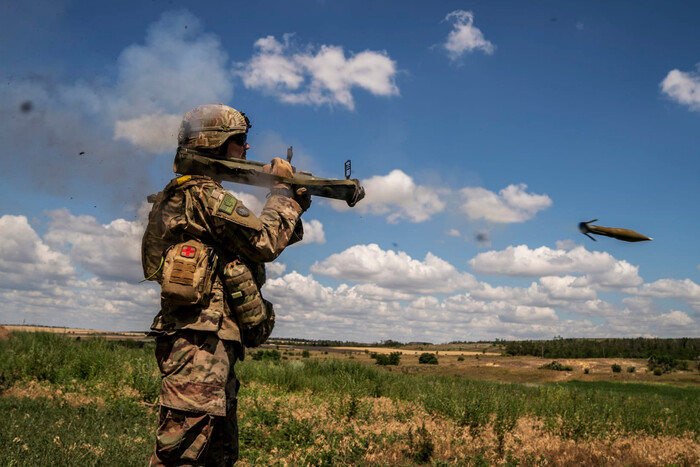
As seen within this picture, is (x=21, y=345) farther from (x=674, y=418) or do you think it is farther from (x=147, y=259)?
(x=674, y=418)

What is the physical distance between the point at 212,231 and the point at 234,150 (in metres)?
0.76

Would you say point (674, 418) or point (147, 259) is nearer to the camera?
point (147, 259)

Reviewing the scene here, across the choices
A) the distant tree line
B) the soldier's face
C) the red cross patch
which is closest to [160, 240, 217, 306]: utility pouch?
the red cross patch

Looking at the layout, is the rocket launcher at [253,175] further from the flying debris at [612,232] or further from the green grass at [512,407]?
the green grass at [512,407]

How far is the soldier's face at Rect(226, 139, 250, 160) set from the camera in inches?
143

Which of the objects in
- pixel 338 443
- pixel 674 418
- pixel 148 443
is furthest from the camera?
pixel 674 418

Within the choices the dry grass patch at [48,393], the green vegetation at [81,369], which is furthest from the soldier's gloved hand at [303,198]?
the dry grass patch at [48,393]

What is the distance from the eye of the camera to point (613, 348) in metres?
85.9

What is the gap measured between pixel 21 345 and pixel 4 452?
7.94 metres

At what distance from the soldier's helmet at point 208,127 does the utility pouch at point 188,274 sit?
0.76 m

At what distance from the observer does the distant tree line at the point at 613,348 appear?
7538 centimetres

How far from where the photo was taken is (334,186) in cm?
381

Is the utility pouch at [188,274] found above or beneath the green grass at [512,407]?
above

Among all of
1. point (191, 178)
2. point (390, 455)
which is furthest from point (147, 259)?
point (390, 455)
